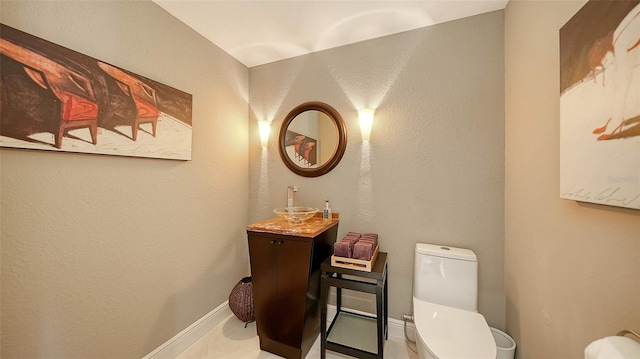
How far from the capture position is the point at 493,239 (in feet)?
5.08

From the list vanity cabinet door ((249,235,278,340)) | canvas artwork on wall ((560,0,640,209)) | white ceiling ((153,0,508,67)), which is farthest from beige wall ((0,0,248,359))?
canvas artwork on wall ((560,0,640,209))

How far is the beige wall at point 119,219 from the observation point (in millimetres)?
992

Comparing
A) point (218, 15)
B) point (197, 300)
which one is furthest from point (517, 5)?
point (197, 300)

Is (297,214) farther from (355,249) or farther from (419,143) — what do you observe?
(419,143)

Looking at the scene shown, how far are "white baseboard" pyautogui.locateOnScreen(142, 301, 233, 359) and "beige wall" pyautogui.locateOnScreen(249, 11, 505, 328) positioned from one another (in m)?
1.26

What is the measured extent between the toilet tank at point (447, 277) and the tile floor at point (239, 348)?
0.51 m

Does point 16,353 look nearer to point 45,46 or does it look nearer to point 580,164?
point 45,46

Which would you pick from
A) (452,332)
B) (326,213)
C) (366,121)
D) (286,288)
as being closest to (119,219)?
(286,288)

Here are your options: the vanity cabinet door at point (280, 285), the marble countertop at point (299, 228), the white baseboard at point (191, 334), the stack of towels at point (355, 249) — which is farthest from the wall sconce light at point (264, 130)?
the white baseboard at point (191, 334)

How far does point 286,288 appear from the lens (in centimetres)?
153

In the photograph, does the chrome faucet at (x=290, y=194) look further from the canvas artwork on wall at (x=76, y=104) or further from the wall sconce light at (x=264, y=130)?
the canvas artwork on wall at (x=76, y=104)

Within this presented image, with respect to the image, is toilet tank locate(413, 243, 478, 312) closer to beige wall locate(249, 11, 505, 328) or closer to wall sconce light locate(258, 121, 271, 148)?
beige wall locate(249, 11, 505, 328)

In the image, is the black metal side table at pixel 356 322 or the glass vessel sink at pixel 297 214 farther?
the glass vessel sink at pixel 297 214

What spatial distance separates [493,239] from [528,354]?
663 mm
